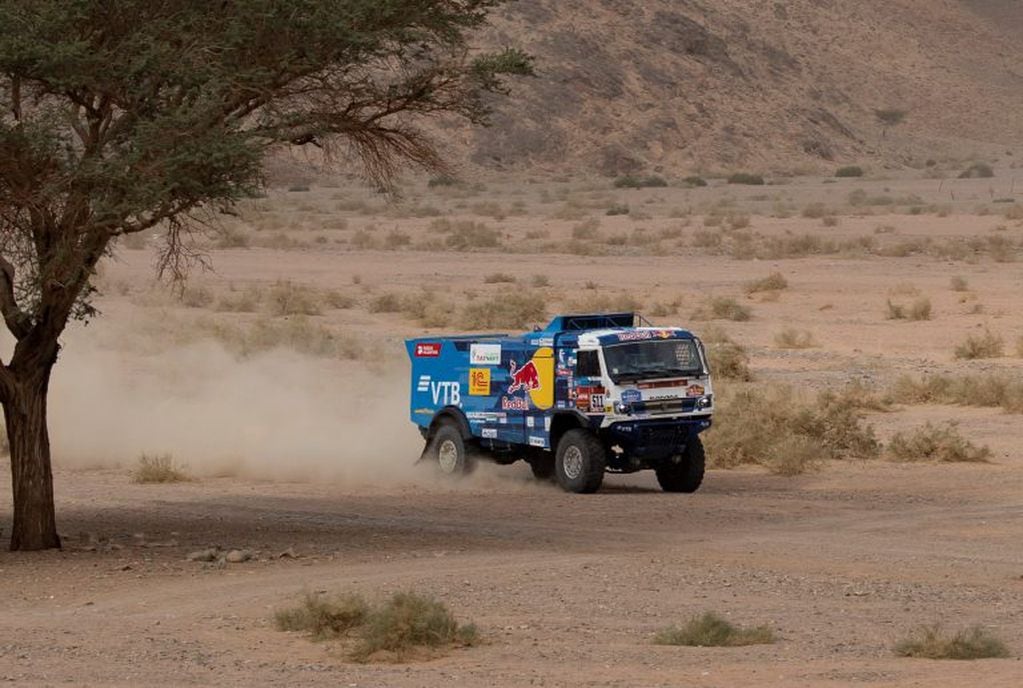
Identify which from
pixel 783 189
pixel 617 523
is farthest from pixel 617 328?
pixel 783 189

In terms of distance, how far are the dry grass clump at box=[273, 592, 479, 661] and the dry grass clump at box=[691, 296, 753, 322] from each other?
28595 millimetres

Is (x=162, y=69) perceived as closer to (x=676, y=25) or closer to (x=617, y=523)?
(x=617, y=523)

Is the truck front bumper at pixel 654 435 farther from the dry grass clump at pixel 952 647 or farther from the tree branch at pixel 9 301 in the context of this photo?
the dry grass clump at pixel 952 647

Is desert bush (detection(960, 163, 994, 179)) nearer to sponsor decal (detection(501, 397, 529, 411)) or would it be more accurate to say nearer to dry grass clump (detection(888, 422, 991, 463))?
dry grass clump (detection(888, 422, 991, 463))

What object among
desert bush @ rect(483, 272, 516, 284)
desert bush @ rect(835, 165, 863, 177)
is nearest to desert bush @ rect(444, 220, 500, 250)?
desert bush @ rect(483, 272, 516, 284)

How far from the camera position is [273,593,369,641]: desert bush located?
13281 mm

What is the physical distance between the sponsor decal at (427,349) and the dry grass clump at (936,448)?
613 cm

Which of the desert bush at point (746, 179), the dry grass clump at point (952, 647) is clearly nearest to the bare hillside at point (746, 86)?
the desert bush at point (746, 179)

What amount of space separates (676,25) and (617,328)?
9175cm

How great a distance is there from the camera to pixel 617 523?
1961 cm

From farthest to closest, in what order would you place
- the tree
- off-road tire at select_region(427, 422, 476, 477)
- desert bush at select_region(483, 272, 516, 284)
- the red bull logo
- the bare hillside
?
1. the bare hillside
2. desert bush at select_region(483, 272, 516, 284)
3. off-road tire at select_region(427, 422, 476, 477)
4. the red bull logo
5. the tree

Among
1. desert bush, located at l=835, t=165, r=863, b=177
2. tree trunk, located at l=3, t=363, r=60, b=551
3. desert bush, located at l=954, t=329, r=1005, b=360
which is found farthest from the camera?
desert bush, located at l=835, t=165, r=863, b=177

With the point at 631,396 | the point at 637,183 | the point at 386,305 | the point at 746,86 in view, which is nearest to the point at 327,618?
the point at 631,396

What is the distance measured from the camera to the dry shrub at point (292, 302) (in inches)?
1729
